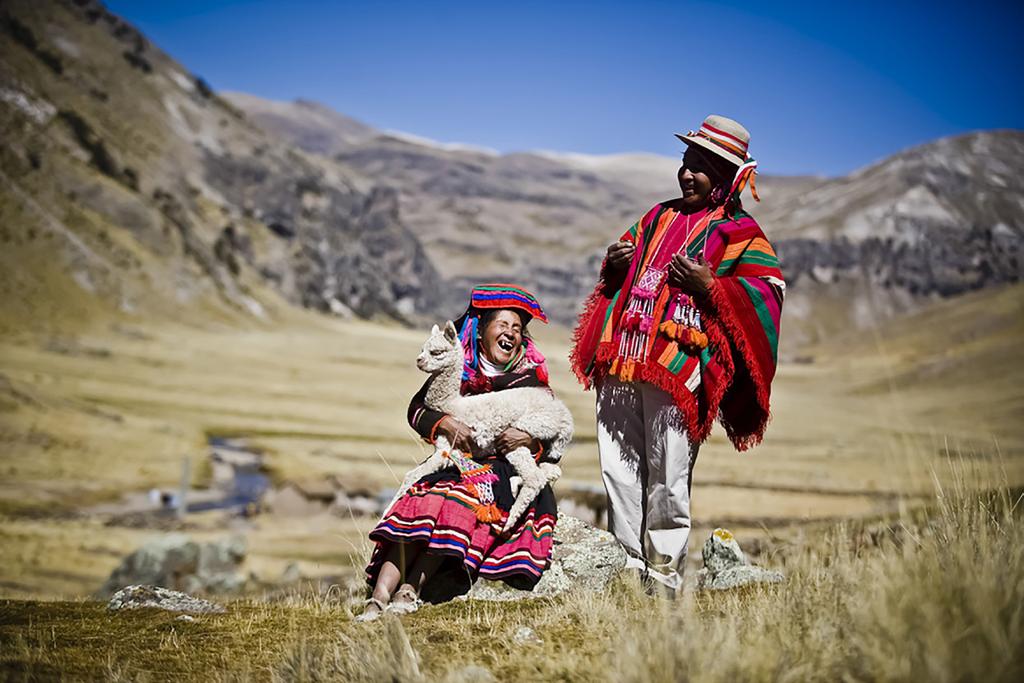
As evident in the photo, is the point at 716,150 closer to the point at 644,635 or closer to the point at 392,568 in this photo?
A: the point at 644,635

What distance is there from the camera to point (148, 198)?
80.2m

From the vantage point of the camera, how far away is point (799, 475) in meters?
29.0

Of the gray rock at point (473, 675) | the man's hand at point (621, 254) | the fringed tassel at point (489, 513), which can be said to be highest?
the man's hand at point (621, 254)

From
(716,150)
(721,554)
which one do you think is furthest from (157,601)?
(716,150)

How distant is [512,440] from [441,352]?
0.65m

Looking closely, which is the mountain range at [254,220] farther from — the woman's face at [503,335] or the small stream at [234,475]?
the woman's face at [503,335]

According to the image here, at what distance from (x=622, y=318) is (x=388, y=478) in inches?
839

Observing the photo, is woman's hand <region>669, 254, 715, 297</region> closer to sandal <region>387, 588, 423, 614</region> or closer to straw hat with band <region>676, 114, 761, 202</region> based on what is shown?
straw hat with band <region>676, 114, 761, 202</region>

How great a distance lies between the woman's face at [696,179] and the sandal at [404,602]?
107 inches

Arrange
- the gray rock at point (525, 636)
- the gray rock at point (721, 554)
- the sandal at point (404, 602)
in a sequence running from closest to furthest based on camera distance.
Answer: the gray rock at point (525, 636)
the sandal at point (404, 602)
the gray rock at point (721, 554)

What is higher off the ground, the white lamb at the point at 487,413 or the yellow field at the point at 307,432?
the white lamb at the point at 487,413

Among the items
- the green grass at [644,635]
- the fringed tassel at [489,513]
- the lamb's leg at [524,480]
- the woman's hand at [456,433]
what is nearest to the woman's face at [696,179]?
the lamb's leg at [524,480]

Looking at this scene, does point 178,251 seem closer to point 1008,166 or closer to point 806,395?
point 806,395

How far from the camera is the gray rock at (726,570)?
5.66m
